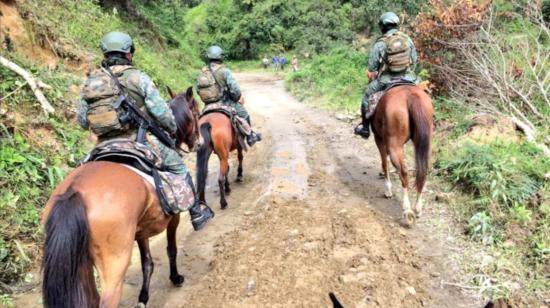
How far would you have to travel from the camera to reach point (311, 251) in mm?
5234

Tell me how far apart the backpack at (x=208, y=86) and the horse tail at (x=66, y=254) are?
4.50 m

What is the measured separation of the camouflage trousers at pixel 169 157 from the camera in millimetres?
4375

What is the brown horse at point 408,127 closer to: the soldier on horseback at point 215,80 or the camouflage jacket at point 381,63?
the camouflage jacket at point 381,63

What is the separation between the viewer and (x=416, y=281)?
179 inches

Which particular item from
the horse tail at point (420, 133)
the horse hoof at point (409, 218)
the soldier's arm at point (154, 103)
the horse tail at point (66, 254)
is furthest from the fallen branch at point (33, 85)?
the horse hoof at point (409, 218)

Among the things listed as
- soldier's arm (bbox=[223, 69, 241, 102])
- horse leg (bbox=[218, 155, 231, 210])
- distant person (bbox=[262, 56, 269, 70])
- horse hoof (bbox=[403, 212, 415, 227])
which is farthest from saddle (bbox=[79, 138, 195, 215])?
distant person (bbox=[262, 56, 269, 70])

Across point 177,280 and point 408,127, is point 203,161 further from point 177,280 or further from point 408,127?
point 408,127

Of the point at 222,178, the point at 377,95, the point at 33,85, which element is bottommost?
the point at 222,178

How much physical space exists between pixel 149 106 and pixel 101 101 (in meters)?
0.56

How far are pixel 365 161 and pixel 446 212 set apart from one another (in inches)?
122

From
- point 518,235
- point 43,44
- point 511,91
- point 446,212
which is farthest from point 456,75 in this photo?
point 43,44

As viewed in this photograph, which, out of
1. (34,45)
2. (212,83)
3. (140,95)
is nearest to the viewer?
(140,95)

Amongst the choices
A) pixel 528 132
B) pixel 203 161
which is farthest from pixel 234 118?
pixel 528 132

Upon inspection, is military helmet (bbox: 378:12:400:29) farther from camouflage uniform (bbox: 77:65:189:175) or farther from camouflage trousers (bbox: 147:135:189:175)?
camouflage trousers (bbox: 147:135:189:175)
